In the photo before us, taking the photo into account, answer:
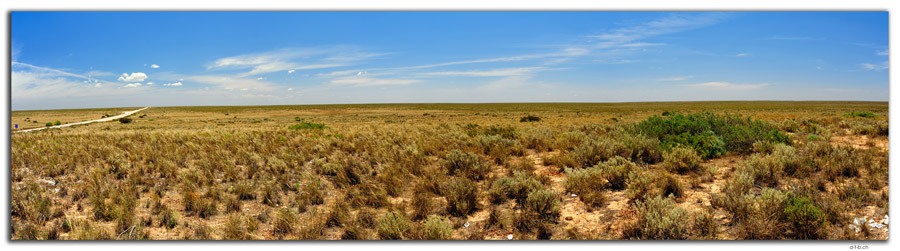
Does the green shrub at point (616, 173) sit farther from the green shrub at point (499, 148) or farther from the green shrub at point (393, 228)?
the green shrub at point (393, 228)

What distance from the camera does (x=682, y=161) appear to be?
24.6 ft

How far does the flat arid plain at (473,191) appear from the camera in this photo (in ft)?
15.9

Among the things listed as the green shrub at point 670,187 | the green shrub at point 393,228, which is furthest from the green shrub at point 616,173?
the green shrub at point 393,228

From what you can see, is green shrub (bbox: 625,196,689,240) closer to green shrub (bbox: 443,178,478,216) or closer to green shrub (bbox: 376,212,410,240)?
green shrub (bbox: 443,178,478,216)

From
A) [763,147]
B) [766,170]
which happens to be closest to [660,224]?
[766,170]

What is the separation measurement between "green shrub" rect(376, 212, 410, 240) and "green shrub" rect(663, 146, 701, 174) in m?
5.31

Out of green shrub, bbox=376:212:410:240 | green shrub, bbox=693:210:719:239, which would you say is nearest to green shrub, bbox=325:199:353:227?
green shrub, bbox=376:212:410:240

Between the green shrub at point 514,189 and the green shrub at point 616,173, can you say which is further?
the green shrub at point 616,173

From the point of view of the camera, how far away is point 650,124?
441 inches

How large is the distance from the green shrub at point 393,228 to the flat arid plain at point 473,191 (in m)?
0.02

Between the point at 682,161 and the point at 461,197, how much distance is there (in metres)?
4.60

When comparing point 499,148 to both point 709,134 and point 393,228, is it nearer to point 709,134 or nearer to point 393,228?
point 393,228
